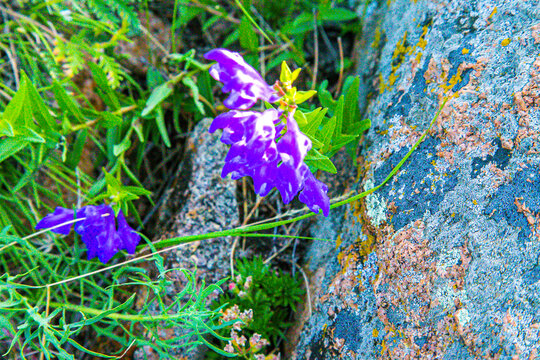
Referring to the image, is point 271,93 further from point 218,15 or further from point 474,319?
point 218,15

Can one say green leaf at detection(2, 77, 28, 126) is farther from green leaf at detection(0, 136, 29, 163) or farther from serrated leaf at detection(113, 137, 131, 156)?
serrated leaf at detection(113, 137, 131, 156)

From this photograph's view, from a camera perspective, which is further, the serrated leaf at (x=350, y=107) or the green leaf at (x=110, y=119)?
the green leaf at (x=110, y=119)

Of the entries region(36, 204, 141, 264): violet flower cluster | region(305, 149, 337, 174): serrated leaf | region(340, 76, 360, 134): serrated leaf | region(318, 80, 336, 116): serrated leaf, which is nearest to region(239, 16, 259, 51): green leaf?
region(318, 80, 336, 116): serrated leaf

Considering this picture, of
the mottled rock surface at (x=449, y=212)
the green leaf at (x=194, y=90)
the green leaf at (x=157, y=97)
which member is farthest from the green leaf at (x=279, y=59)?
the mottled rock surface at (x=449, y=212)

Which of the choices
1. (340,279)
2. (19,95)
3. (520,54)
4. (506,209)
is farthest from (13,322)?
(520,54)

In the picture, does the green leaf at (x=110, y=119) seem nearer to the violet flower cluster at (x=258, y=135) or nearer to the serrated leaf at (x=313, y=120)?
the violet flower cluster at (x=258, y=135)

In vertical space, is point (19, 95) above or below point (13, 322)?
above
